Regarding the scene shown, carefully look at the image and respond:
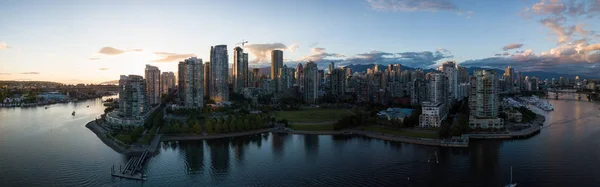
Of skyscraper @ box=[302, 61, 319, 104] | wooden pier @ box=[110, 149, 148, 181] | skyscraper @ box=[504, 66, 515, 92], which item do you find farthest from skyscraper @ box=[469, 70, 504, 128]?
skyscraper @ box=[504, 66, 515, 92]

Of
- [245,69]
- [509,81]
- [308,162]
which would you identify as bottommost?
[308,162]

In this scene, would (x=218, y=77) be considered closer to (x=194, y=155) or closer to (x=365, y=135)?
(x=365, y=135)

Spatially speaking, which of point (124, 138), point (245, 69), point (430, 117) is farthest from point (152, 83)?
point (430, 117)

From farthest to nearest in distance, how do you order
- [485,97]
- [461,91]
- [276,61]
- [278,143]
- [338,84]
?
[276,61], [338,84], [461,91], [485,97], [278,143]

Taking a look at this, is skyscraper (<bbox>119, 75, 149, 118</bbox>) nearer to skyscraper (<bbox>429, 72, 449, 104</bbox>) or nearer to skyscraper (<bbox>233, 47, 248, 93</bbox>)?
skyscraper (<bbox>429, 72, 449, 104</bbox>)

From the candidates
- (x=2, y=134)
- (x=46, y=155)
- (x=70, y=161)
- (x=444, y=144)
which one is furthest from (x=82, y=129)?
(x=444, y=144)

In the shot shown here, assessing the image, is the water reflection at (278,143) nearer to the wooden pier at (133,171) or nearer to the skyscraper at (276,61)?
the wooden pier at (133,171)
